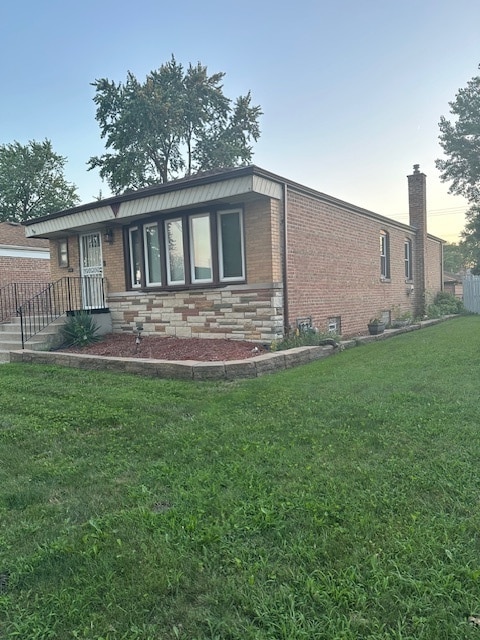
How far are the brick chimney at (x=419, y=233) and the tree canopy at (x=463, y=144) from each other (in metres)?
11.7

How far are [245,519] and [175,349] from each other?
641cm

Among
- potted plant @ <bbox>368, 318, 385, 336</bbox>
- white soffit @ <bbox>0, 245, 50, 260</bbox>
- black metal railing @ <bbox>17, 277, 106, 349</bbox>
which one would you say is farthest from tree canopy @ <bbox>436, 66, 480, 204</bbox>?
black metal railing @ <bbox>17, 277, 106, 349</bbox>

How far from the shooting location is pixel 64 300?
43.0ft

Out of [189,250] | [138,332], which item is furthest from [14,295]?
[189,250]

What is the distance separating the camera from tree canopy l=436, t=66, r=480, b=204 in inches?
1003

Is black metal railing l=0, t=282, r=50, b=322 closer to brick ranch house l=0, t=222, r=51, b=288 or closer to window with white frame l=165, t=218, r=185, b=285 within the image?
brick ranch house l=0, t=222, r=51, b=288

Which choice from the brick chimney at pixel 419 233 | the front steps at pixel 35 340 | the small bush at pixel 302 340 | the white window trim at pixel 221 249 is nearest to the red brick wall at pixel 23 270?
the front steps at pixel 35 340

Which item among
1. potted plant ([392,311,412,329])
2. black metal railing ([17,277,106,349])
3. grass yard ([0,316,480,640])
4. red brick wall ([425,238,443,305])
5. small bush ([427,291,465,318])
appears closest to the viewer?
grass yard ([0,316,480,640])

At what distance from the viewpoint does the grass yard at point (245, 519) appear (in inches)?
71.5

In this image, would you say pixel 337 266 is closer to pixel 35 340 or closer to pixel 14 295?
pixel 35 340

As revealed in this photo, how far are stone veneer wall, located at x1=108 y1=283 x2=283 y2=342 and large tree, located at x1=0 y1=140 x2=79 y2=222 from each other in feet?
84.3

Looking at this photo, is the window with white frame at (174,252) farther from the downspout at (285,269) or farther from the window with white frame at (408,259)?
the window with white frame at (408,259)

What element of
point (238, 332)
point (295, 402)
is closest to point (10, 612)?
point (295, 402)

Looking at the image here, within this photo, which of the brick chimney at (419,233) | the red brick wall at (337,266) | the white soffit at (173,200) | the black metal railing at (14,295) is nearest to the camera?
the white soffit at (173,200)
